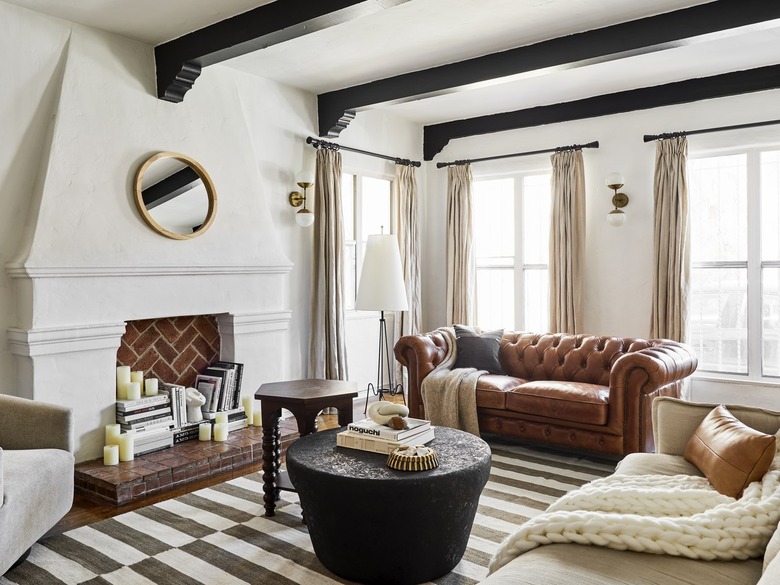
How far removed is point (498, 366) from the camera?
484cm

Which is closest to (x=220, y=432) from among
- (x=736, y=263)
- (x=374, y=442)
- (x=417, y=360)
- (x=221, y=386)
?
(x=221, y=386)

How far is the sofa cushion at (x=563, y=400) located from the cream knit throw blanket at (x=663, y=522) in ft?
6.11

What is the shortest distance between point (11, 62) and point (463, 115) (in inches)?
159

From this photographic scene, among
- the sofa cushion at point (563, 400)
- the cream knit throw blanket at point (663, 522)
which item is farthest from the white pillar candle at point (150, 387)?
the cream knit throw blanket at point (663, 522)

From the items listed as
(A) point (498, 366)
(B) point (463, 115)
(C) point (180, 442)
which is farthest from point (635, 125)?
(C) point (180, 442)

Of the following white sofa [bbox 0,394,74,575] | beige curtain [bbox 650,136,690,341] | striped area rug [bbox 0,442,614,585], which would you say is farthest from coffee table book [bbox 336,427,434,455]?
beige curtain [bbox 650,136,690,341]

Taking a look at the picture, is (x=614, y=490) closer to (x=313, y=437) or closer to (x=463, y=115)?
(x=313, y=437)

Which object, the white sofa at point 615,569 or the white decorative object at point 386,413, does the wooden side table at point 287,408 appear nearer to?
the white decorative object at point 386,413

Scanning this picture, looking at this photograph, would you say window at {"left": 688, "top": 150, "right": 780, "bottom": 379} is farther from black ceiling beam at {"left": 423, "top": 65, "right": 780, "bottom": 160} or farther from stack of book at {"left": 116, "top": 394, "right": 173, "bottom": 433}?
stack of book at {"left": 116, "top": 394, "right": 173, "bottom": 433}

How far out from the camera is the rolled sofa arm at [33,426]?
289 centimetres

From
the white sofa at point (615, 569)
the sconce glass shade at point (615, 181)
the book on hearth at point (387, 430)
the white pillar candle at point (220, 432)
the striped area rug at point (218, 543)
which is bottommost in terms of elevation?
the striped area rug at point (218, 543)

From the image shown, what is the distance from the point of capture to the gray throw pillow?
484 cm

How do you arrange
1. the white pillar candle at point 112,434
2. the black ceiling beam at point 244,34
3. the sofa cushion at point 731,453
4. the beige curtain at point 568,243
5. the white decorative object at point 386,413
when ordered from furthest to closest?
the beige curtain at point 568,243
the white pillar candle at point 112,434
the black ceiling beam at point 244,34
the white decorative object at point 386,413
the sofa cushion at point 731,453

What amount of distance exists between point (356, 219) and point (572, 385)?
2.70 metres
